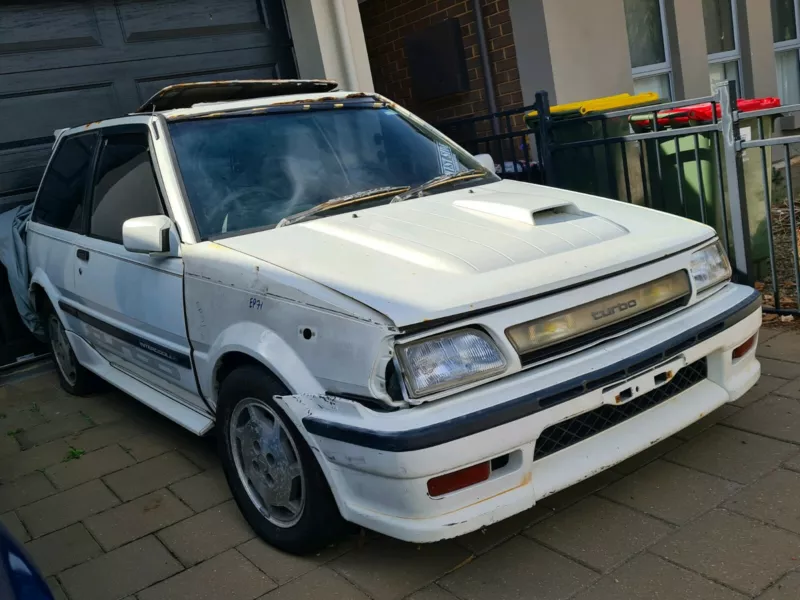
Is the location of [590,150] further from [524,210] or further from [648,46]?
[648,46]

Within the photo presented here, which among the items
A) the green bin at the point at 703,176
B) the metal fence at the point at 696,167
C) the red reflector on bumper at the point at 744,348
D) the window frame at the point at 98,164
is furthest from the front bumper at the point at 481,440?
the green bin at the point at 703,176

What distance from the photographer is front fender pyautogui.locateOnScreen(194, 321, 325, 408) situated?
8.91 ft

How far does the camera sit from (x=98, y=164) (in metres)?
4.43

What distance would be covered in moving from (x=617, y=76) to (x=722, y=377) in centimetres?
562

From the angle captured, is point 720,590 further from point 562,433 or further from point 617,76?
point 617,76

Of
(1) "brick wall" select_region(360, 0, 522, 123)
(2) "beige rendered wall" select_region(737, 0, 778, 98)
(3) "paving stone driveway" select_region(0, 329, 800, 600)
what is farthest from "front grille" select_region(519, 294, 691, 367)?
(2) "beige rendered wall" select_region(737, 0, 778, 98)

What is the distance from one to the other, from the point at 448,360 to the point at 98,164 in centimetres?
281

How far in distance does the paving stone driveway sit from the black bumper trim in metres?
0.59

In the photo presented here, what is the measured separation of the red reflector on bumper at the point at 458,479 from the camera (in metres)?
2.48

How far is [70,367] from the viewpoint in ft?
17.7

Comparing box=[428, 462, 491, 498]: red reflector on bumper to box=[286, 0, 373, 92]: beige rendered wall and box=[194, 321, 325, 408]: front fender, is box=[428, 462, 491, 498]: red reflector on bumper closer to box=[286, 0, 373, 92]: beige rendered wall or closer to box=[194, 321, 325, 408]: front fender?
box=[194, 321, 325, 408]: front fender

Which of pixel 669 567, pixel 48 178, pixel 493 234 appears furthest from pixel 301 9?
pixel 669 567

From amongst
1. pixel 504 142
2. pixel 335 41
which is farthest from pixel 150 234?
pixel 504 142

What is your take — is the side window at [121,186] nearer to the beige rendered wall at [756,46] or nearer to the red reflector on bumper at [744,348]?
the red reflector on bumper at [744,348]
